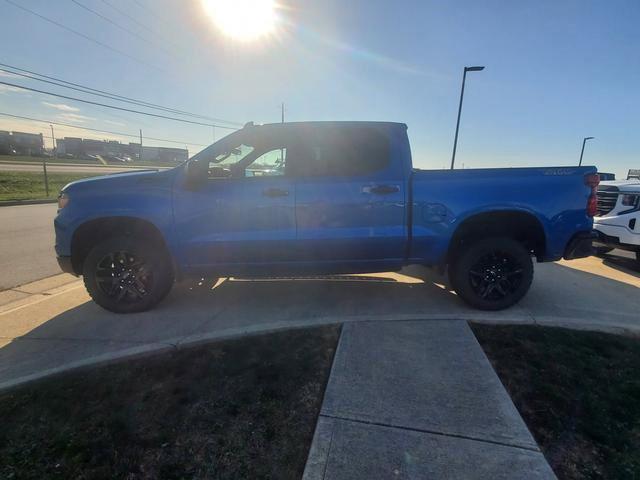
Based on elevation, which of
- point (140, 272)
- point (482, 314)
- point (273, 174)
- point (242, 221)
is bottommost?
point (482, 314)

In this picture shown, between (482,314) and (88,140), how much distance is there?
289 ft

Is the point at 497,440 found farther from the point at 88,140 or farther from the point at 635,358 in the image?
the point at 88,140

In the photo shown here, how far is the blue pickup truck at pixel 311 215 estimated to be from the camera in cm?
382

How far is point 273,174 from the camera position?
3939 millimetres

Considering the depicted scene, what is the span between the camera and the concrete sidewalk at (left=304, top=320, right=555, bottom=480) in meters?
1.96

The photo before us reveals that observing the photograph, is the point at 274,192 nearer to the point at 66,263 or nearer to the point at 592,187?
the point at 66,263

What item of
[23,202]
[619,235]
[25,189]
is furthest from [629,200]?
[25,189]

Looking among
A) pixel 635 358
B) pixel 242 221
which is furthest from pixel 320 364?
pixel 635 358

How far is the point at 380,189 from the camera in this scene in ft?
12.6

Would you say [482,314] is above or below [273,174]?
below

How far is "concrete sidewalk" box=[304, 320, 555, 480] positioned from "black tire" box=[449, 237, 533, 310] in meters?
0.89

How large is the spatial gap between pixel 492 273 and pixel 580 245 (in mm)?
994

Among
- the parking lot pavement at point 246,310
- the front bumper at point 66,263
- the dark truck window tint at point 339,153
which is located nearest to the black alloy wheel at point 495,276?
the parking lot pavement at point 246,310

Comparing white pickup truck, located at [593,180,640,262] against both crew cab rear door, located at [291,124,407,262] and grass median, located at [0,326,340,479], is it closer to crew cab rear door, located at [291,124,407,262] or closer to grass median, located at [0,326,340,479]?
crew cab rear door, located at [291,124,407,262]
